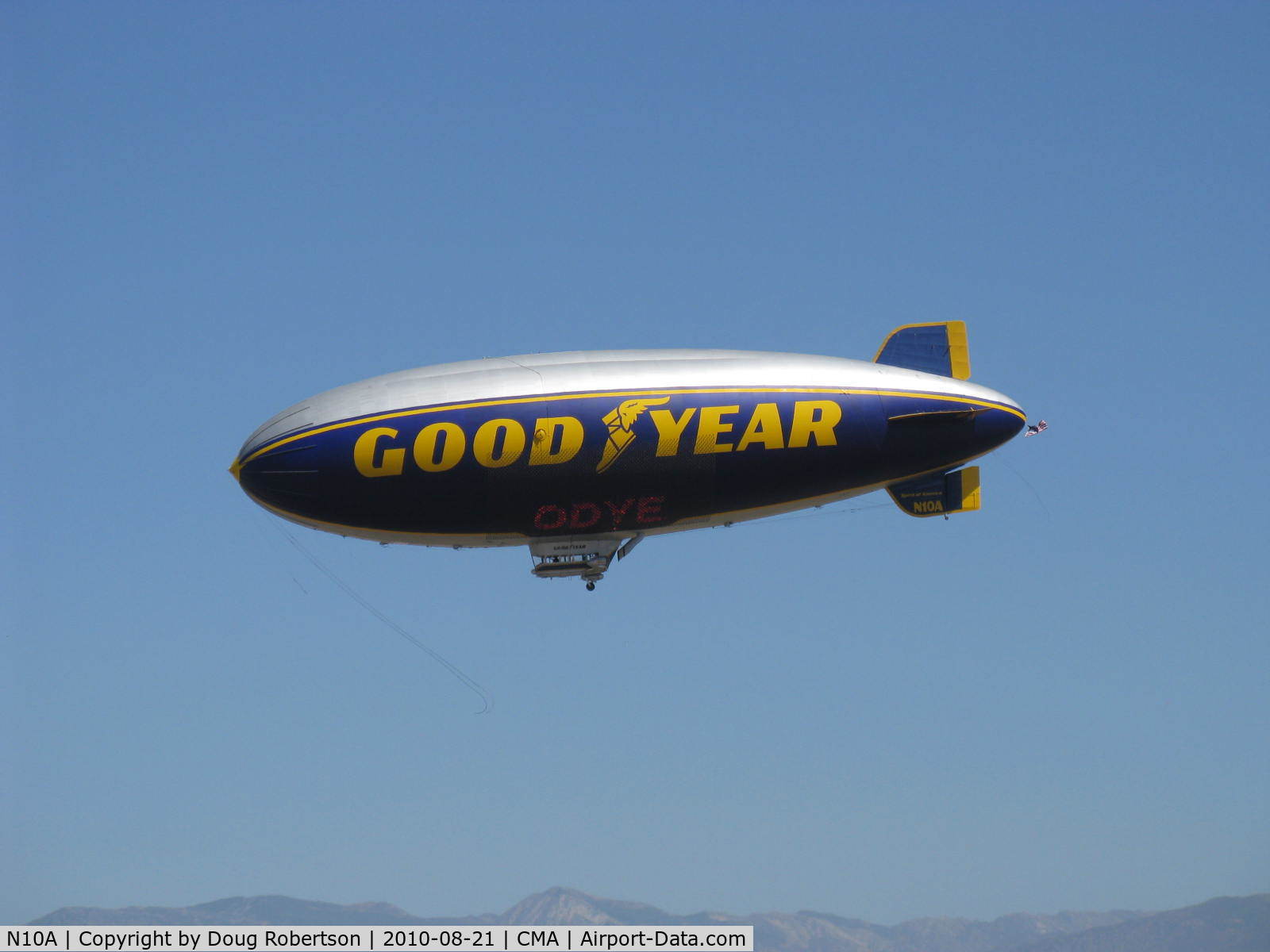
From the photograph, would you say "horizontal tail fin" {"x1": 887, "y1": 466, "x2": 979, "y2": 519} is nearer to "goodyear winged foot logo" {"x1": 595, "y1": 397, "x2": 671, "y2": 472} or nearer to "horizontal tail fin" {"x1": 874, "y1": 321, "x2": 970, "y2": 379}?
"horizontal tail fin" {"x1": 874, "y1": 321, "x2": 970, "y2": 379}

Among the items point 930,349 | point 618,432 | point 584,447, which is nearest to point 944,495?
point 930,349

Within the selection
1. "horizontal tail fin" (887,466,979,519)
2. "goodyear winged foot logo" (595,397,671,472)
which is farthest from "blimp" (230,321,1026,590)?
"horizontal tail fin" (887,466,979,519)

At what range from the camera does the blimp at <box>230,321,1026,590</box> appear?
138ft

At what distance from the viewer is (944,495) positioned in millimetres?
47969

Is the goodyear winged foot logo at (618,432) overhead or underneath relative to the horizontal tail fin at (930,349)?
underneath

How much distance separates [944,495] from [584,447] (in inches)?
447

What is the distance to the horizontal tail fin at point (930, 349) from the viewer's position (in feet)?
160

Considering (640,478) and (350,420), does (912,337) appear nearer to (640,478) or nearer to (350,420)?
(640,478)

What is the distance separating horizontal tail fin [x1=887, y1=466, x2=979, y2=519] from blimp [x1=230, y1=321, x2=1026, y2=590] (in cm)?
190

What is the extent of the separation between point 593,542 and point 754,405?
18.0ft

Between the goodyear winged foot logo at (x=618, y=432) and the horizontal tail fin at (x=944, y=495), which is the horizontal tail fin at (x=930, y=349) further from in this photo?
the goodyear winged foot logo at (x=618, y=432)

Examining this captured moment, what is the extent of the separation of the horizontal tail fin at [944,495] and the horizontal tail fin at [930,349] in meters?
2.90

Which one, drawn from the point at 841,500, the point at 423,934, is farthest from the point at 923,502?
the point at 423,934

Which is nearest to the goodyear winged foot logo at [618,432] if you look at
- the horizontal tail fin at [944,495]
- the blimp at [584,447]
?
the blimp at [584,447]
